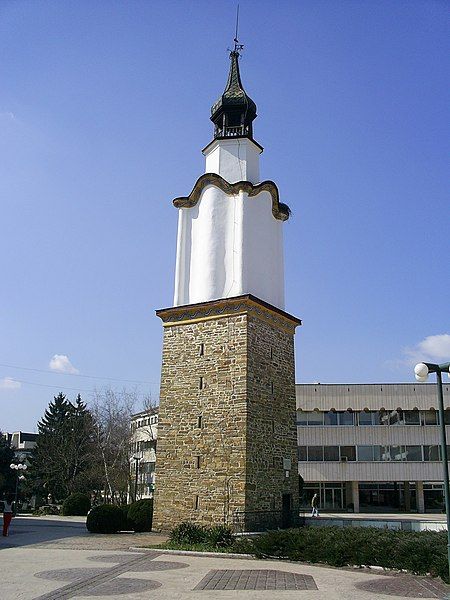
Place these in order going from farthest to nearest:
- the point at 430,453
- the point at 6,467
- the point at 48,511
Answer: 1. the point at 6,467
2. the point at 48,511
3. the point at 430,453

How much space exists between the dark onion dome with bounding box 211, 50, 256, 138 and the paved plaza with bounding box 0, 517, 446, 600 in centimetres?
1625

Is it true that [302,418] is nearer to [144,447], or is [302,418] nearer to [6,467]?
[144,447]

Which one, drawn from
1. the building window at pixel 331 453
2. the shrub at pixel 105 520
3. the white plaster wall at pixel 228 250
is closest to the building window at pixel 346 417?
the building window at pixel 331 453

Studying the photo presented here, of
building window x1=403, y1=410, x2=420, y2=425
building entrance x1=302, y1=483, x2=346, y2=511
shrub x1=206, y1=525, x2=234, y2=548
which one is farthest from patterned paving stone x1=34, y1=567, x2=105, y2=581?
building window x1=403, y1=410, x2=420, y2=425

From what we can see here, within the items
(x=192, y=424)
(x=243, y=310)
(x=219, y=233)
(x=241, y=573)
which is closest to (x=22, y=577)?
(x=241, y=573)

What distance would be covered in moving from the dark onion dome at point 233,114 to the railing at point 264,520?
14.4 m

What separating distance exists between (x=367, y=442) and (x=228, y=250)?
21495mm

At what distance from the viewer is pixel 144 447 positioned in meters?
50.7

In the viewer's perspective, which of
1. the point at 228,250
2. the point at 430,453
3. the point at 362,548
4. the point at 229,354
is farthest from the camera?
the point at 430,453

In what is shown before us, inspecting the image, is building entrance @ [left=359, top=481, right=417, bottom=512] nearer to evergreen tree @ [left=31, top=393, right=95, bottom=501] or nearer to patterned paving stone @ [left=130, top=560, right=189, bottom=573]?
evergreen tree @ [left=31, top=393, right=95, bottom=501]

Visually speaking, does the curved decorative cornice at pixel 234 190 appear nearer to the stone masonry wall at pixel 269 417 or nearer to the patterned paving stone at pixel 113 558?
the stone masonry wall at pixel 269 417

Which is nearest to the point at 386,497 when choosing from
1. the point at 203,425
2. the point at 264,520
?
the point at 264,520

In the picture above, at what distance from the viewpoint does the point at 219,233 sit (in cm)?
2275

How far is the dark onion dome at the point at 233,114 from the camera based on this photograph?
24656 millimetres
